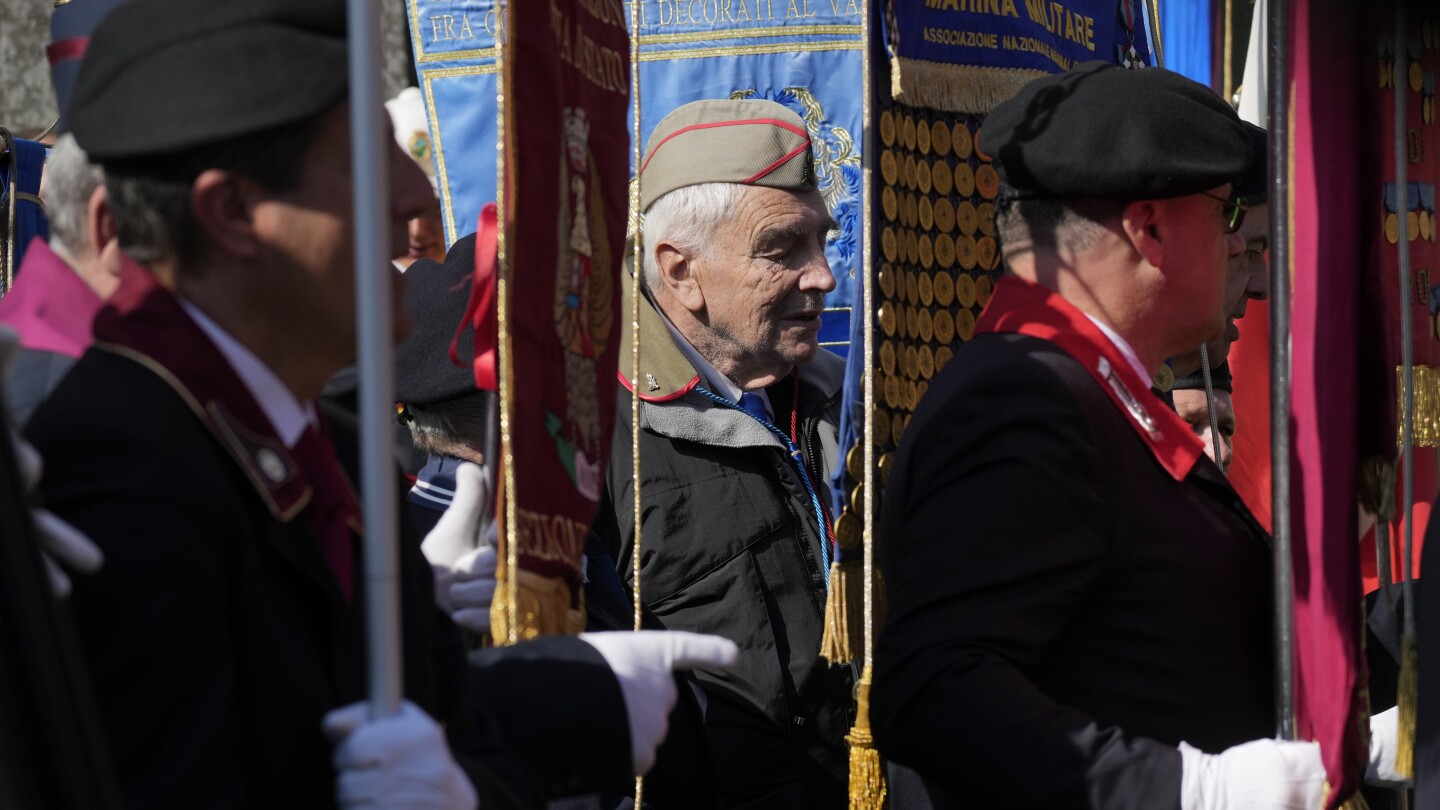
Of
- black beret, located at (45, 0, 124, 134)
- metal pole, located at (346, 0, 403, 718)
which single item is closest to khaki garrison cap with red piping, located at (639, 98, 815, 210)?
black beret, located at (45, 0, 124, 134)

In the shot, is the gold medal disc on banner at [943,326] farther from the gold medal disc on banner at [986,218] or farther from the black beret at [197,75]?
the black beret at [197,75]

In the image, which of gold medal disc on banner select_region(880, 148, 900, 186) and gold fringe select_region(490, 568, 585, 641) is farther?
gold medal disc on banner select_region(880, 148, 900, 186)

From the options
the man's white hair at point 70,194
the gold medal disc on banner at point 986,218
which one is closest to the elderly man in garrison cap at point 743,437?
the gold medal disc on banner at point 986,218

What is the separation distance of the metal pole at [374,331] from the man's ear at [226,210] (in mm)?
125

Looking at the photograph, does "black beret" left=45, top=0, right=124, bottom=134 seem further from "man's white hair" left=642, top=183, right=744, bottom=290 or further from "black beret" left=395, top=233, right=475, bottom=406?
"man's white hair" left=642, top=183, right=744, bottom=290

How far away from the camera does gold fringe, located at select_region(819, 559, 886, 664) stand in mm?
3217

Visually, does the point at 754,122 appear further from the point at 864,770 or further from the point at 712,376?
the point at 864,770

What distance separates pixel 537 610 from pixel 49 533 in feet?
3.07

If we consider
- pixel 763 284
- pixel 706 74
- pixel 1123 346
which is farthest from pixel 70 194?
pixel 706 74

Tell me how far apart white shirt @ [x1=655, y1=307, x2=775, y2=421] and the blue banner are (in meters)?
1.22

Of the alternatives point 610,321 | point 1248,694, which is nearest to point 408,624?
point 610,321

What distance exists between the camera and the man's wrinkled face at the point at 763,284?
159 inches

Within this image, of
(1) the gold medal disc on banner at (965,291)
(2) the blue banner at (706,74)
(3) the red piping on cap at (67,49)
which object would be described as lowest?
(1) the gold medal disc on banner at (965,291)

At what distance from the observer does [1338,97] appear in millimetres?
2727
